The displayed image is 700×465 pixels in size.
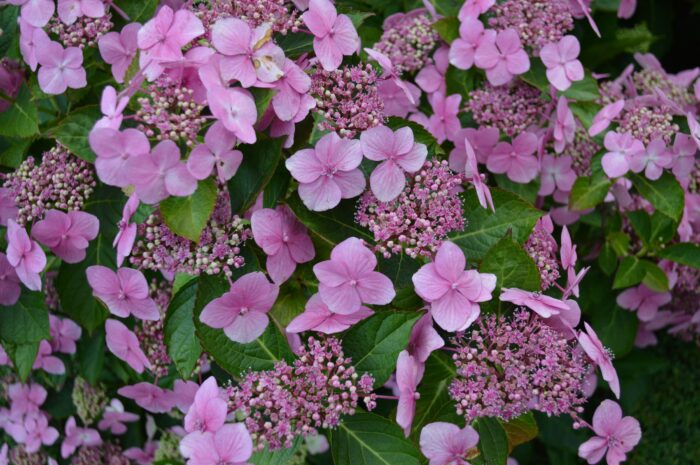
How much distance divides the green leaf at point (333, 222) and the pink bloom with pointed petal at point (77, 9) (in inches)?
20.8

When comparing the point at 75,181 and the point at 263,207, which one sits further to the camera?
the point at 75,181

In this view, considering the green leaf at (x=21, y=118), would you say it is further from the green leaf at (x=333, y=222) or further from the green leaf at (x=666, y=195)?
the green leaf at (x=666, y=195)

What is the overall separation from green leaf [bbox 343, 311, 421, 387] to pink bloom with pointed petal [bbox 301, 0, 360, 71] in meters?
0.39

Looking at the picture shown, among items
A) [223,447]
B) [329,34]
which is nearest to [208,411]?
[223,447]

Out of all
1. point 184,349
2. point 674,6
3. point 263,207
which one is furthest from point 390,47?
point 674,6

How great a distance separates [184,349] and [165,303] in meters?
0.21

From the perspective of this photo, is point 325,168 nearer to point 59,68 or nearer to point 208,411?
point 208,411

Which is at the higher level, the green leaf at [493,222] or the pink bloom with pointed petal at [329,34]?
the pink bloom with pointed petal at [329,34]

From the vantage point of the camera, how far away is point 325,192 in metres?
1.10

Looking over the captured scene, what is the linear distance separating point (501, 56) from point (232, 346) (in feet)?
3.02

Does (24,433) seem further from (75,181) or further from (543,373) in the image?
(543,373)

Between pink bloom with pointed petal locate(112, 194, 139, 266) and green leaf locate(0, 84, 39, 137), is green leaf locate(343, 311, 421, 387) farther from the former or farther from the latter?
green leaf locate(0, 84, 39, 137)

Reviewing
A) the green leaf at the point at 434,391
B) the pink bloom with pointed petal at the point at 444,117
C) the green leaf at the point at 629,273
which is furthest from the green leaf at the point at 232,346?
the green leaf at the point at 629,273

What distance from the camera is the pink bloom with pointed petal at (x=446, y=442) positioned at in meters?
1.08
